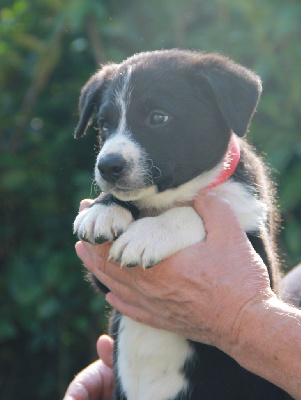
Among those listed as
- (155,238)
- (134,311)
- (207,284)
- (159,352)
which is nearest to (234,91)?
(155,238)

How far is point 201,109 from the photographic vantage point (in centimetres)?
304

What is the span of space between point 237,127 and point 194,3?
2118mm

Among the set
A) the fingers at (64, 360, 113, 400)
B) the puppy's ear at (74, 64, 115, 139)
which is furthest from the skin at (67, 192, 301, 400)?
the puppy's ear at (74, 64, 115, 139)

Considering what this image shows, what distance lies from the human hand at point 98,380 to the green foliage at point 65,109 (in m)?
1.03

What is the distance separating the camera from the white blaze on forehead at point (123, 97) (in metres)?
3.00

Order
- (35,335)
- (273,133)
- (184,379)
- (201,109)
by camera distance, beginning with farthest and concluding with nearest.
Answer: (35,335), (273,133), (201,109), (184,379)

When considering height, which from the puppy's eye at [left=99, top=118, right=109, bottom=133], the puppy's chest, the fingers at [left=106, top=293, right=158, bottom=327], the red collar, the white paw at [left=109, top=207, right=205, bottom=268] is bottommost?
the puppy's chest

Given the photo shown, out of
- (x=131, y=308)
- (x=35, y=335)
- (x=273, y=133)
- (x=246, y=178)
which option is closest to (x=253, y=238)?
(x=246, y=178)

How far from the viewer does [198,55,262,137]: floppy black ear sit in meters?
2.88

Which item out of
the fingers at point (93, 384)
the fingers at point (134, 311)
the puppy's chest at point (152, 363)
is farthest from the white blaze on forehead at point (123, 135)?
the fingers at point (93, 384)

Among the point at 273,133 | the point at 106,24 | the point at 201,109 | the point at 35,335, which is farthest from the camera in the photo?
the point at 35,335

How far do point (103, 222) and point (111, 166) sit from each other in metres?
0.22

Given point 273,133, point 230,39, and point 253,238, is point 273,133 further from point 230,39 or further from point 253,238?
point 253,238

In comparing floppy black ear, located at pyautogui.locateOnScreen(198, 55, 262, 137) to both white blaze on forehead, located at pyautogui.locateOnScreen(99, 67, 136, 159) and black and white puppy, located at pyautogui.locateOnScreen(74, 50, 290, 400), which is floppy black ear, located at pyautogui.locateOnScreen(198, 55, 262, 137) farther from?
white blaze on forehead, located at pyautogui.locateOnScreen(99, 67, 136, 159)
